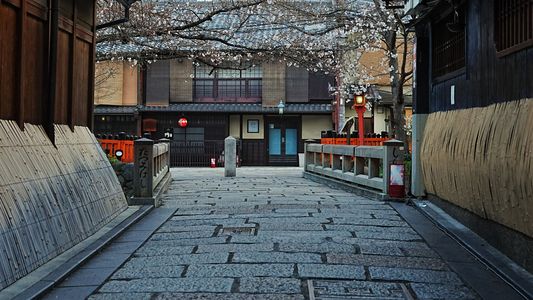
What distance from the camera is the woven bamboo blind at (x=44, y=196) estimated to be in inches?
231

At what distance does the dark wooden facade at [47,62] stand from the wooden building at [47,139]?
12 millimetres

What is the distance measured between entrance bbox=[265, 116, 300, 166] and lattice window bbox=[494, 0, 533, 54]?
1120 inches

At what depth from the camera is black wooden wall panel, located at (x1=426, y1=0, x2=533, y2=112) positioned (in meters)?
6.80

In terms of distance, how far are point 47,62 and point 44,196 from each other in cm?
217

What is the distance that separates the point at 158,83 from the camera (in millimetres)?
35469

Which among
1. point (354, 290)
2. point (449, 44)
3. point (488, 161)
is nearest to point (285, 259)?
point (354, 290)

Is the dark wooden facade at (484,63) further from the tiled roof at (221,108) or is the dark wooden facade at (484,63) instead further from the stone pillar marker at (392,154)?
the tiled roof at (221,108)

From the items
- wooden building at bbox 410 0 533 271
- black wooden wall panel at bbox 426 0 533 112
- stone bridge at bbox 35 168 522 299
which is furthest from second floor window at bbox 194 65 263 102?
black wooden wall panel at bbox 426 0 533 112

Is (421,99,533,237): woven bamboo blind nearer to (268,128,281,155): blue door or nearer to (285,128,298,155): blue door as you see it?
(285,128,298,155): blue door

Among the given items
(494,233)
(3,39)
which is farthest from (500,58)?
(3,39)

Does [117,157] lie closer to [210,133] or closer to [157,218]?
[157,218]

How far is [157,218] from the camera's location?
10820 mm

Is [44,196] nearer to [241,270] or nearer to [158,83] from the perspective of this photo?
[241,270]

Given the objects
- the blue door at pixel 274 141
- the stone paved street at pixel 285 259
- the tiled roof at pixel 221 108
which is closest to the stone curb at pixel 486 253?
the stone paved street at pixel 285 259
